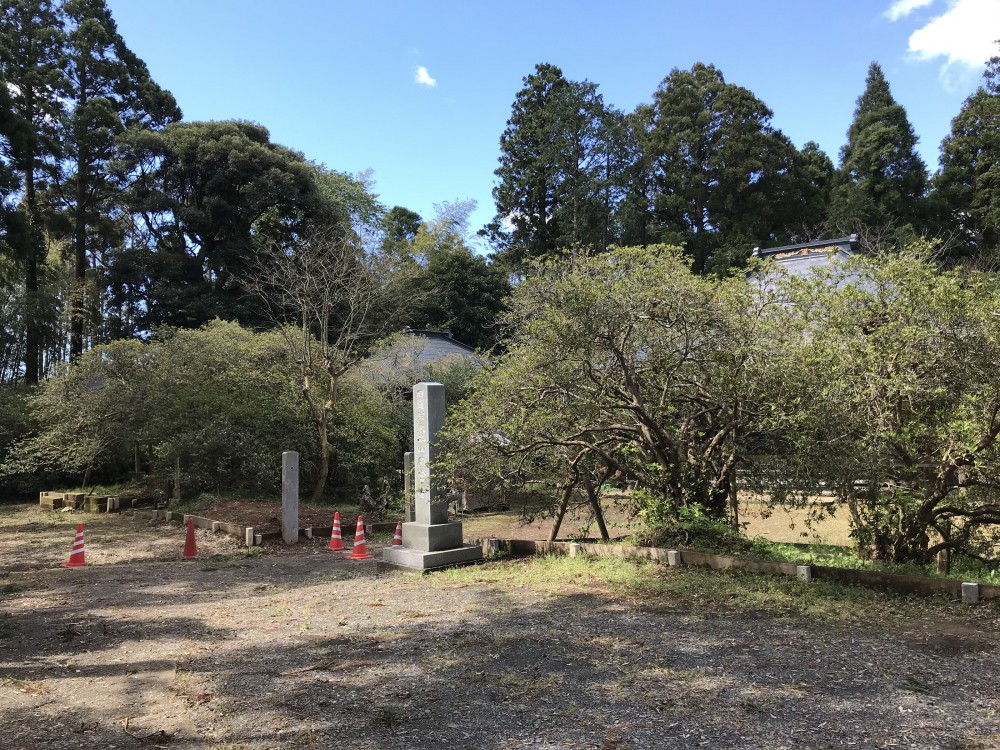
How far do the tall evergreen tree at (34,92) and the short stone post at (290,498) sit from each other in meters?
15.4

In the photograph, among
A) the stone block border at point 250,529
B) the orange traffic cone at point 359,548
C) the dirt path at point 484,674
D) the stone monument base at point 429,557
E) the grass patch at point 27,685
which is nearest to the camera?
the dirt path at point 484,674

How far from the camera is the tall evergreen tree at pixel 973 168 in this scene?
26.5 m

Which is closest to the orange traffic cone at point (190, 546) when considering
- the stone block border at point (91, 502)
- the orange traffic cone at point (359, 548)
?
the orange traffic cone at point (359, 548)

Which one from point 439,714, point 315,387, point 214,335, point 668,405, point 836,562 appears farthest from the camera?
point 214,335

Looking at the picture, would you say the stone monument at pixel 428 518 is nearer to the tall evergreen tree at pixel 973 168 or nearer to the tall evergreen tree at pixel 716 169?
the tall evergreen tree at pixel 716 169

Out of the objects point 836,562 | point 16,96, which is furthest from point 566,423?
point 16,96

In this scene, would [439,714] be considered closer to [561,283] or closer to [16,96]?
[561,283]

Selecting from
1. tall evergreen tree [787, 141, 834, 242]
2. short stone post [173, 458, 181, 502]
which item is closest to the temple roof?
tall evergreen tree [787, 141, 834, 242]

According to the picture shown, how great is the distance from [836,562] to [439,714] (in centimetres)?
478

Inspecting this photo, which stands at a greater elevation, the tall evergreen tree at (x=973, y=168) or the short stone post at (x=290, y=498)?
the tall evergreen tree at (x=973, y=168)

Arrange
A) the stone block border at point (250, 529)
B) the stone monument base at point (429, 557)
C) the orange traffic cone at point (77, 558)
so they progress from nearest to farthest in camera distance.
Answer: the stone monument base at point (429, 557) < the orange traffic cone at point (77, 558) < the stone block border at point (250, 529)

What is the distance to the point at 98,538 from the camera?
11.5 meters

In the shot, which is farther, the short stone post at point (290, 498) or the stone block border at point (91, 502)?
the stone block border at point (91, 502)

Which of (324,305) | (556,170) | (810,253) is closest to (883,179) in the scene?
(810,253)
